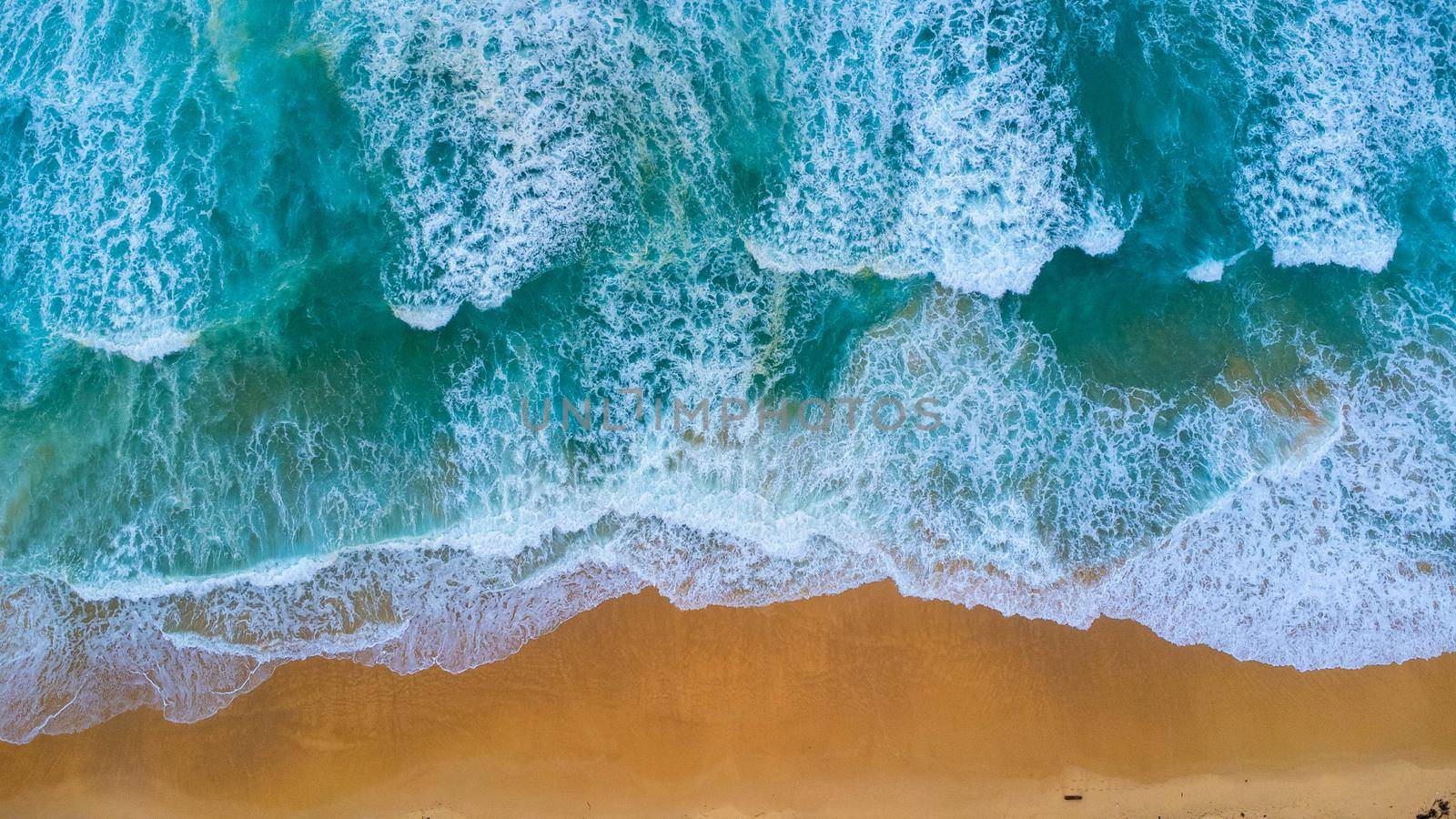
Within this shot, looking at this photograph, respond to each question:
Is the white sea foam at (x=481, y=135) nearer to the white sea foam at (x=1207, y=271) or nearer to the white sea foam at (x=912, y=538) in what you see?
the white sea foam at (x=912, y=538)

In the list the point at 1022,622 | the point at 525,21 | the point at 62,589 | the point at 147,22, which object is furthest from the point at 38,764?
the point at 1022,622

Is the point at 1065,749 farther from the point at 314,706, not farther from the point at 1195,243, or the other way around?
the point at 314,706

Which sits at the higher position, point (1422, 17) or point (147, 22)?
point (1422, 17)

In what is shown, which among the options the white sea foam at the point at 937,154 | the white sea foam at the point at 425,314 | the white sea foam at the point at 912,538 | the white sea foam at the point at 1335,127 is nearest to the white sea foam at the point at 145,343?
the white sea foam at the point at 425,314

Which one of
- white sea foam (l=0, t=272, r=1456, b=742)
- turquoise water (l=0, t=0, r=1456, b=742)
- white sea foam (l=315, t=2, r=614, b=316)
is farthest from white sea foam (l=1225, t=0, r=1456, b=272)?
white sea foam (l=315, t=2, r=614, b=316)

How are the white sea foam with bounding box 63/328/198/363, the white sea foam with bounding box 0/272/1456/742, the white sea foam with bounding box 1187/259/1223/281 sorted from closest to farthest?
1. the white sea foam with bounding box 0/272/1456/742
2. the white sea foam with bounding box 63/328/198/363
3. the white sea foam with bounding box 1187/259/1223/281

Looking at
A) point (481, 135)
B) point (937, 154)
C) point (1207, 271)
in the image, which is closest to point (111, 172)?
point (481, 135)

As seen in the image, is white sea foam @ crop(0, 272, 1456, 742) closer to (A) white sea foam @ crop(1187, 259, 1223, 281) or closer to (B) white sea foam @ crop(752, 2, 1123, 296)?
(B) white sea foam @ crop(752, 2, 1123, 296)
